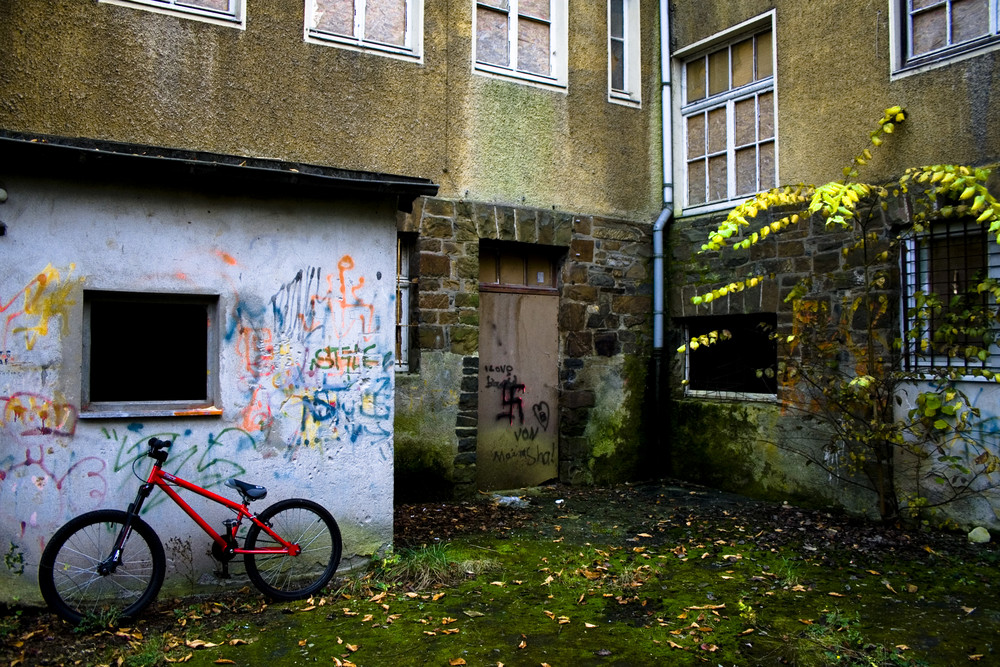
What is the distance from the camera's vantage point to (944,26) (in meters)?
6.56

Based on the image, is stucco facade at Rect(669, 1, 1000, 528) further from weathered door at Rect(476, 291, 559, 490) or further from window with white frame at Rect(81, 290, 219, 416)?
window with white frame at Rect(81, 290, 219, 416)

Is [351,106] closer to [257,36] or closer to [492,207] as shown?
[257,36]

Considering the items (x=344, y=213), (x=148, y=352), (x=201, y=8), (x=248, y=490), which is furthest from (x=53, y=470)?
(x=201, y=8)

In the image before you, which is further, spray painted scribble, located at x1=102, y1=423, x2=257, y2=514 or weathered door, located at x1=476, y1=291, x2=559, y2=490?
weathered door, located at x1=476, y1=291, x2=559, y2=490

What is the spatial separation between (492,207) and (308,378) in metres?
3.38

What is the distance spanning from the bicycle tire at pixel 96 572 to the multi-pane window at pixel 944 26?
7.00 metres

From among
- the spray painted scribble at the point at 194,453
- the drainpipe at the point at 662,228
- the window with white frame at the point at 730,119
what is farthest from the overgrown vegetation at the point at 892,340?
the spray painted scribble at the point at 194,453

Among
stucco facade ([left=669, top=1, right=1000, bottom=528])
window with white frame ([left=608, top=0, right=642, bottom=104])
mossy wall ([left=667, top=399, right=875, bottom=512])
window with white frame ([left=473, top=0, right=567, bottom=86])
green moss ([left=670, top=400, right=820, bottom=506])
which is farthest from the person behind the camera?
window with white frame ([left=608, top=0, right=642, bottom=104])

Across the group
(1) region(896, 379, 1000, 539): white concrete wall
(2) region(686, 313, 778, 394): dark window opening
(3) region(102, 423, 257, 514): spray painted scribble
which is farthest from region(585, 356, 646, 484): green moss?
(3) region(102, 423, 257, 514): spray painted scribble

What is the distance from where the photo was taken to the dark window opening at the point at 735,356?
809cm

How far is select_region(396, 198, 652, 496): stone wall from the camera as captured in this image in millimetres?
7555

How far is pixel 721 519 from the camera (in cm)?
704

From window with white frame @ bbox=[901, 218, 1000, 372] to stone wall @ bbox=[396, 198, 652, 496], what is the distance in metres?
2.91

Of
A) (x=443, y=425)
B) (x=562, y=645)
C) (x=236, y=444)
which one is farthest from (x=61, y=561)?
(x=443, y=425)
